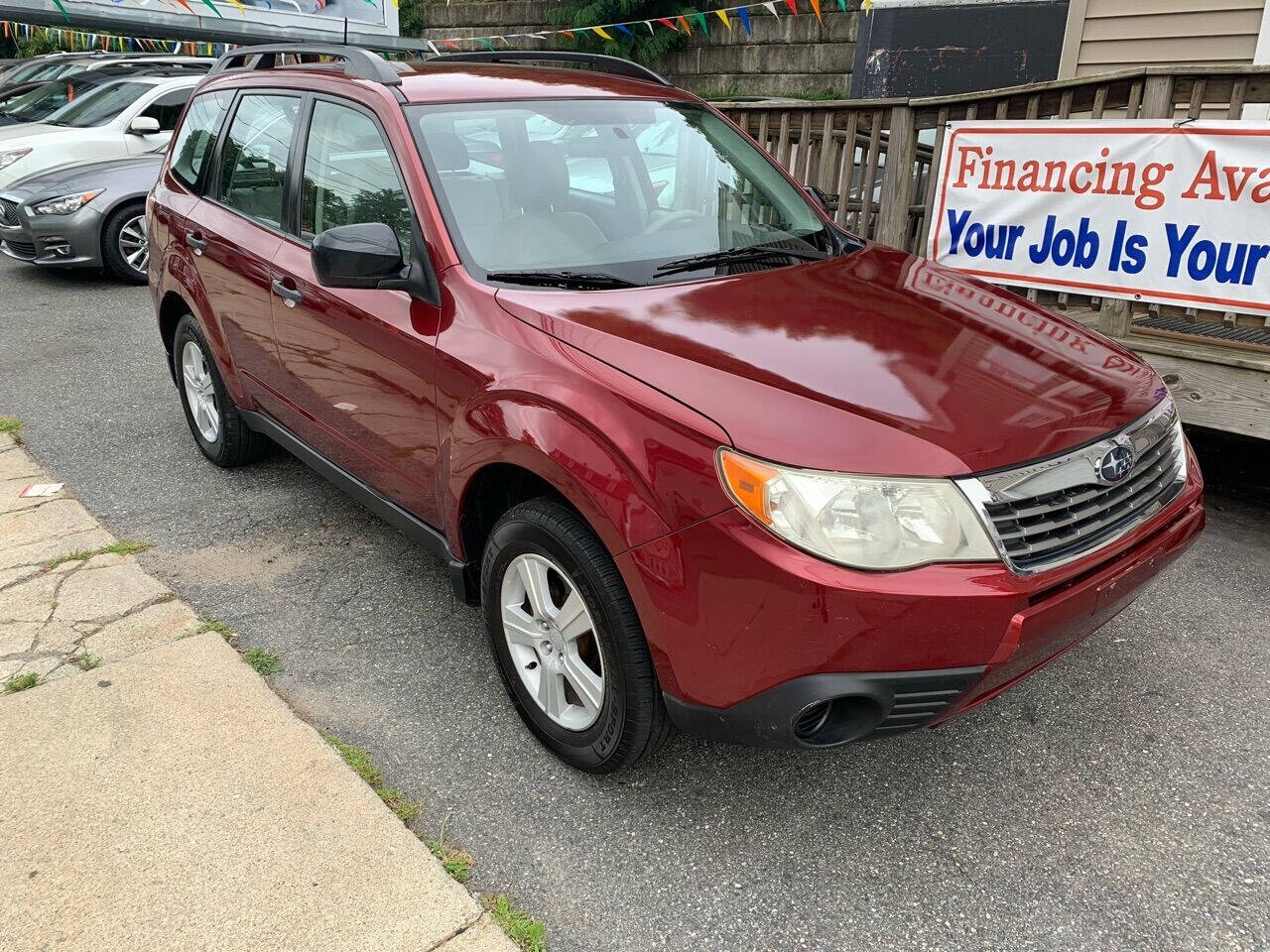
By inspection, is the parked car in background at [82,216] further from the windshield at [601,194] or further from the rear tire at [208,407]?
the windshield at [601,194]

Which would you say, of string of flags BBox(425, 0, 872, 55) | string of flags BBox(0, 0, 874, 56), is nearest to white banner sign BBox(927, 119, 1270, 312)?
string of flags BBox(0, 0, 874, 56)

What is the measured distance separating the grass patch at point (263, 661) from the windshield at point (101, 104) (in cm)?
801

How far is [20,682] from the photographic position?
3021 millimetres

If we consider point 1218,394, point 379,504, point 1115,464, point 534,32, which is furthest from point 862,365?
point 534,32

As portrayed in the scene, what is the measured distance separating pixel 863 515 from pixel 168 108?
9617 mm

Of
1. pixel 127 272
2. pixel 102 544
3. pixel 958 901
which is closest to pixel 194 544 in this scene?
pixel 102 544

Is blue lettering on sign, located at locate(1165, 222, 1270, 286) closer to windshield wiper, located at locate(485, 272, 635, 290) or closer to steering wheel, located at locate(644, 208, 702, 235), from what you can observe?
steering wheel, located at locate(644, 208, 702, 235)

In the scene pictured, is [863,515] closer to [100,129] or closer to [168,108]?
[100,129]

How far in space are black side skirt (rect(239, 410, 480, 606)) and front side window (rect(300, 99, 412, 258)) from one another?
83cm

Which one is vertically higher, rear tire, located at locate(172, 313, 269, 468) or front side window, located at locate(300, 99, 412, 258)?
front side window, located at locate(300, 99, 412, 258)

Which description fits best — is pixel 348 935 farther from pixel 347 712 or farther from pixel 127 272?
pixel 127 272

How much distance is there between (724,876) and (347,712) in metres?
1.26

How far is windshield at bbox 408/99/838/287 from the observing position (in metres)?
2.96

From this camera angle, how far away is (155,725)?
2826 mm
